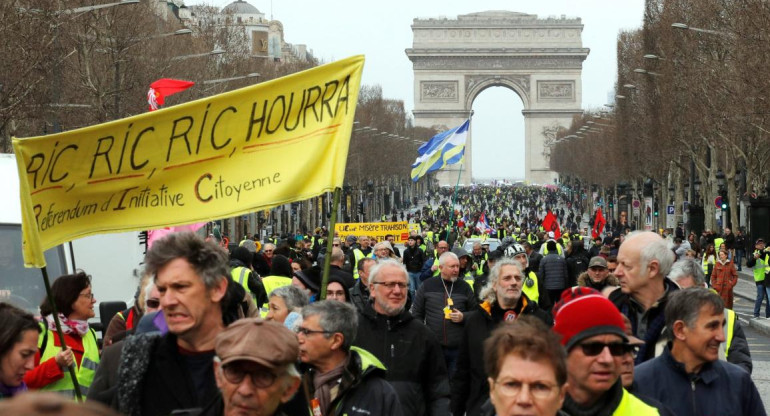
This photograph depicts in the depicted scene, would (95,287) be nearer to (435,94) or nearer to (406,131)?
(406,131)

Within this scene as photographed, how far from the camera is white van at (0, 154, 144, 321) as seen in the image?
35.7ft

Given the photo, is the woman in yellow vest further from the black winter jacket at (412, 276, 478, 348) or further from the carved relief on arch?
the carved relief on arch

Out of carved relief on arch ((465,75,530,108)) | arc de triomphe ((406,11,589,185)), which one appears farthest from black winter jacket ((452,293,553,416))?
carved relief on arch ((465,75,530,108))

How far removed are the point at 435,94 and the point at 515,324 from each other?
12379cm

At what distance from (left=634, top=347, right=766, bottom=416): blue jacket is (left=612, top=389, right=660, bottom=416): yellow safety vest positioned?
0.86 m

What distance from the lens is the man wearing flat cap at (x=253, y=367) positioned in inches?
173

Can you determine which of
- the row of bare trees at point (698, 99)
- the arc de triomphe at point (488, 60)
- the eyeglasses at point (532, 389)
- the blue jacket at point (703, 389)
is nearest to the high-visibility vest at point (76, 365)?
the blue jacket at point (703, 389)

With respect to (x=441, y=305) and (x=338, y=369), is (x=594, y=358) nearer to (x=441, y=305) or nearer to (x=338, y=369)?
(x=338, y=369)

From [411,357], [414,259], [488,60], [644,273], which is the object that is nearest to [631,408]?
[644,273]

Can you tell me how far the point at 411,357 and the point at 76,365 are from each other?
60.1 inches

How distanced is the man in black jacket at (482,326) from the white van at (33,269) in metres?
2.45

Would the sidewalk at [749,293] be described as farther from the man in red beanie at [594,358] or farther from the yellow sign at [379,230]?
the man in red beanie at [594,358]

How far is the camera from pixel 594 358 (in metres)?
4.98

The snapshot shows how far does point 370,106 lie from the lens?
9206cm
